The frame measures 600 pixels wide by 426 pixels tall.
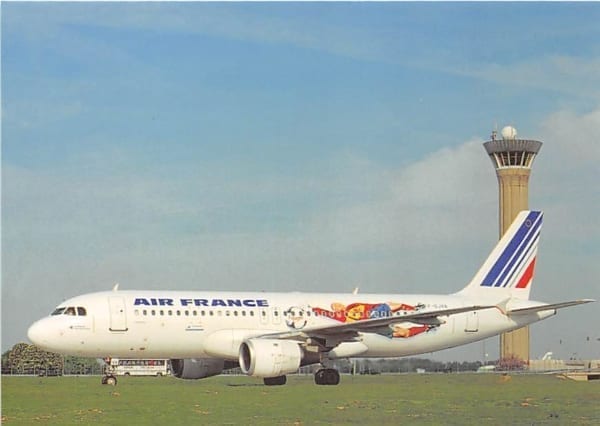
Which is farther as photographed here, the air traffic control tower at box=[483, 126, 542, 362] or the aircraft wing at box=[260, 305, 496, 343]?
the air traffic control tower at box=[483, 126, 542, 362]

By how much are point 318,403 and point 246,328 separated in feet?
36.5

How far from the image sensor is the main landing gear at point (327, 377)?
35.2 meters

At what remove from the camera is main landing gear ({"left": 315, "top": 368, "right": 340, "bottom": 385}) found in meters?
35.2

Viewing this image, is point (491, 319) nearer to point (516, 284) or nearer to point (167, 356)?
point (516, 284)

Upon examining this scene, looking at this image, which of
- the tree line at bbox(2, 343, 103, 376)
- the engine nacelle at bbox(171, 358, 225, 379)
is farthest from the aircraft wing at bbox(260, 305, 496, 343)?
the tree line at bbox(2, 343, 103, 376)

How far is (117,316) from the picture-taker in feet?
112

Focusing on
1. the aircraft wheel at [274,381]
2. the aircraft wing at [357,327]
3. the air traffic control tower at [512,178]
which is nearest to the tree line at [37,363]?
the aircraft wheel at [274,381]

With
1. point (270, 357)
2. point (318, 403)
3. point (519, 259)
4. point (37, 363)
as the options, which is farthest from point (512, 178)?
point (318, 403)

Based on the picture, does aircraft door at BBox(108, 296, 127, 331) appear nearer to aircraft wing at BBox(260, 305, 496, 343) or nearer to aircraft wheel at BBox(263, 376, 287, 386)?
aircraft wing at BBox(260, 305, 496, 343)

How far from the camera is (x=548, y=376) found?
39.7 m

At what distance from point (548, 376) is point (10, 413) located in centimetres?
2355

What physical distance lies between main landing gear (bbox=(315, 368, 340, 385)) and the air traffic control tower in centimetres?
6660

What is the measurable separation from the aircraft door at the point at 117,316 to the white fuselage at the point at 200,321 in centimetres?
3

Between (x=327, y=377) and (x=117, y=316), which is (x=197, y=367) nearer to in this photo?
(x=117, y=316)
